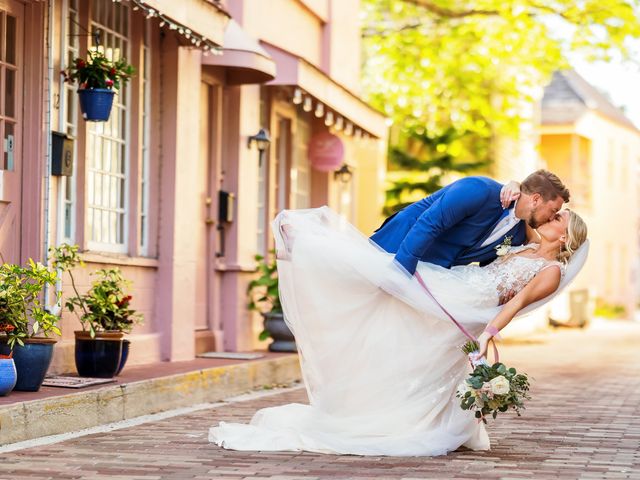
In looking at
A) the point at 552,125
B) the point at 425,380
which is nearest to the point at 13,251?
the point at 425,380

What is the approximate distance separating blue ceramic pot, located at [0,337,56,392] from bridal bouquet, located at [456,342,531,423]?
3.00 m

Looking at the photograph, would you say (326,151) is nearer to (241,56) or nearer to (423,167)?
(241,56)

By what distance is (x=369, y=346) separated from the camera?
7578 millimetres

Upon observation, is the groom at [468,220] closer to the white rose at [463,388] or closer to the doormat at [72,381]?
the white rose at [463,388]

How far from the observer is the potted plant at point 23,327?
8.40m

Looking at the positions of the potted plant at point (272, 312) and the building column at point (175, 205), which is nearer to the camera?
the building column at point (175, 205)

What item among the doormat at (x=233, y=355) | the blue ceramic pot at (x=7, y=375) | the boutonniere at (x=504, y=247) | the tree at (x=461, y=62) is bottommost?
the doormat at (x=233, y=355)

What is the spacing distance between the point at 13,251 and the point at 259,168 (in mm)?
5847

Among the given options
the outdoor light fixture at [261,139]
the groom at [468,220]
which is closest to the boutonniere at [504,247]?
the groom at [468,220]

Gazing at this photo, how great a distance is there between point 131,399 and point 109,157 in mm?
2940

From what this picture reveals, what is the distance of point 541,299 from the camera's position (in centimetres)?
738

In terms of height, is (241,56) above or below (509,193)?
above

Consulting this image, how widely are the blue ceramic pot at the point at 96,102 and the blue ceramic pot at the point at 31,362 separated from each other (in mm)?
2341

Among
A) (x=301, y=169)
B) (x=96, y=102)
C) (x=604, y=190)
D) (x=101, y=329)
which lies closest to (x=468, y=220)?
(x=101, y=329)
